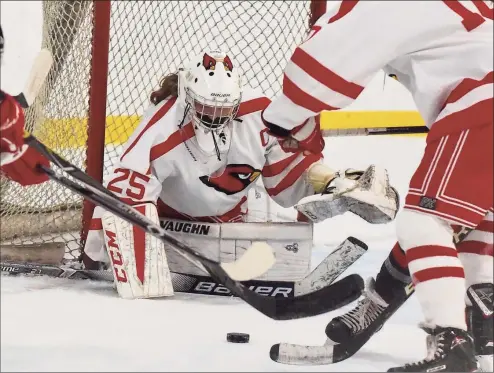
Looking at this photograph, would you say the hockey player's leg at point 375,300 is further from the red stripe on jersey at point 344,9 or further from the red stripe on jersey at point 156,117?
the red stripe on jersey at point 156,117

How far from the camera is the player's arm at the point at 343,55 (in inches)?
49.0

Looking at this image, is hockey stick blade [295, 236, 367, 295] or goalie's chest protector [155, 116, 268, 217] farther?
goalie's chest protector [155, 116, 268, 217]

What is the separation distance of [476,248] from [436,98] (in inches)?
10.5

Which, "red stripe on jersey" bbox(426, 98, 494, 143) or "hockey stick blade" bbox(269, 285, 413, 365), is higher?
"red stripe on jersey" bbox(426, 98, 494, 143)

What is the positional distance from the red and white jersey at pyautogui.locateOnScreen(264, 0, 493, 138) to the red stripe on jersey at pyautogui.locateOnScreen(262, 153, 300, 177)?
0.98m

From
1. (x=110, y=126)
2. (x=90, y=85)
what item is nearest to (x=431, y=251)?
(x=90, y=85)

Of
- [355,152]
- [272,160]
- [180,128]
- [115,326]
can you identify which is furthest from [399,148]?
[115,326]

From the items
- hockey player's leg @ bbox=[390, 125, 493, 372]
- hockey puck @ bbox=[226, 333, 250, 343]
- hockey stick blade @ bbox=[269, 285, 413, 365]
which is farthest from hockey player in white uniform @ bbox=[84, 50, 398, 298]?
hockey player's leg @ bbox=[390, 125, 493, 372]

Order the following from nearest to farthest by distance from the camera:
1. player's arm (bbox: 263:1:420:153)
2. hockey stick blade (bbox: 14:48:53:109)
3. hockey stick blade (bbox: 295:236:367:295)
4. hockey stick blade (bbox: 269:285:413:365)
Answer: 1. player's arm (bbox: 263:1:420:153)
2. hockey stick blade (bbox: 269:285:413:365)
3. hockey stick blade (bbox: 14:48:53:109)
4. hockey stick blade (bbox: 295:236:367:295)

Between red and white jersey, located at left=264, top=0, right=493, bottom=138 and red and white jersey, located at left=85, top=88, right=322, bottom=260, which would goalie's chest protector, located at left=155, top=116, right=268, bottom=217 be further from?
red and white jersey, located at left=264, top=0, right=493, bottom=138

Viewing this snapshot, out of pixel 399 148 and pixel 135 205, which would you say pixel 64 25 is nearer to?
pixel 135 205

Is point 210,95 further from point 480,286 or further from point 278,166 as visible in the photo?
point 480,286

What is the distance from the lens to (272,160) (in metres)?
2.33

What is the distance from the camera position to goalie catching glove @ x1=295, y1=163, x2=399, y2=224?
6.55ft
